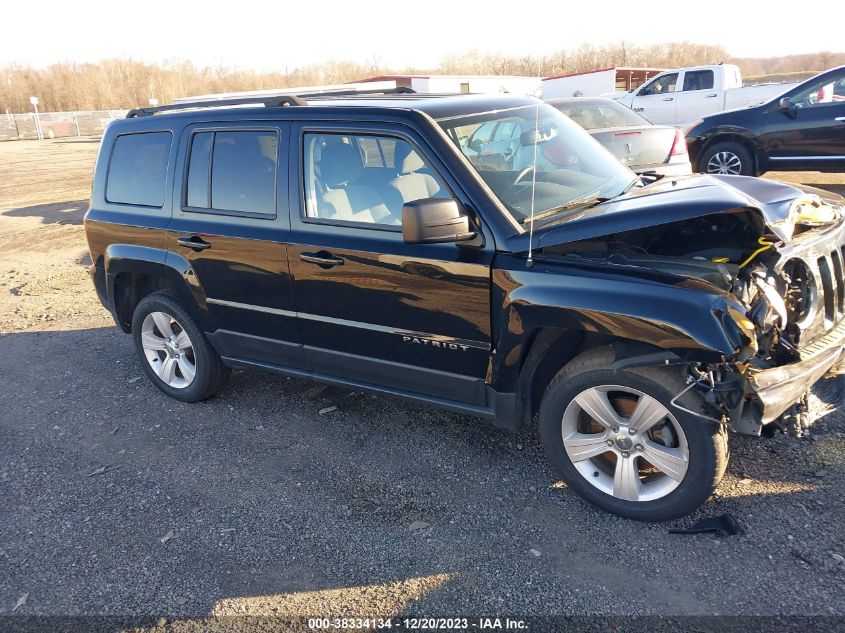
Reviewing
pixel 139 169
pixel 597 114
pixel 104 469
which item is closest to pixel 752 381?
pixel 104 469

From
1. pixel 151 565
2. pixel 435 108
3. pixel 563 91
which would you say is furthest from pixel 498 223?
pixel 563 91

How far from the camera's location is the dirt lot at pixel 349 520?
289 centimetres

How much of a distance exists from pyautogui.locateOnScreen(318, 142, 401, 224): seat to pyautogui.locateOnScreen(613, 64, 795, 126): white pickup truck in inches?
574

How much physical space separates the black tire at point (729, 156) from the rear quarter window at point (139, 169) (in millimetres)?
8695

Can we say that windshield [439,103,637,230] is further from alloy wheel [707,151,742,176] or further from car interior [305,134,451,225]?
alloy wheel [707,151,742,176]

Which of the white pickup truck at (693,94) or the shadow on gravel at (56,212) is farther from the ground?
the white pickup truck at (693,94)

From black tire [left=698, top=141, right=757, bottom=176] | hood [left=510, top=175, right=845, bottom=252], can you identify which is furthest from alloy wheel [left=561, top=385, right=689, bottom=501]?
black tire [left=698, top=141, right=757, bottom=176]

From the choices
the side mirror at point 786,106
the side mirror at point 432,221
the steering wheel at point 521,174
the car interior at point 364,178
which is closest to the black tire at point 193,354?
the car interior at point 364,178

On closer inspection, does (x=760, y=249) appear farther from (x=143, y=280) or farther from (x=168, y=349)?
(x=143, y=280)

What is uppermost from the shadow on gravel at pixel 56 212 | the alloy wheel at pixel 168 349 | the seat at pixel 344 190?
the seat at pixel 344 190

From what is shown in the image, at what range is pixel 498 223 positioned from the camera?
10.9 feet

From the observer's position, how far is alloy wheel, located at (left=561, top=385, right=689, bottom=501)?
10.2 feet

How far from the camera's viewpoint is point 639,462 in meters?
3.36

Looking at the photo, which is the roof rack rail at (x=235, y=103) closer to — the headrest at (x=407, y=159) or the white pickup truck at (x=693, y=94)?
the headrest at (x=407, y=159)
